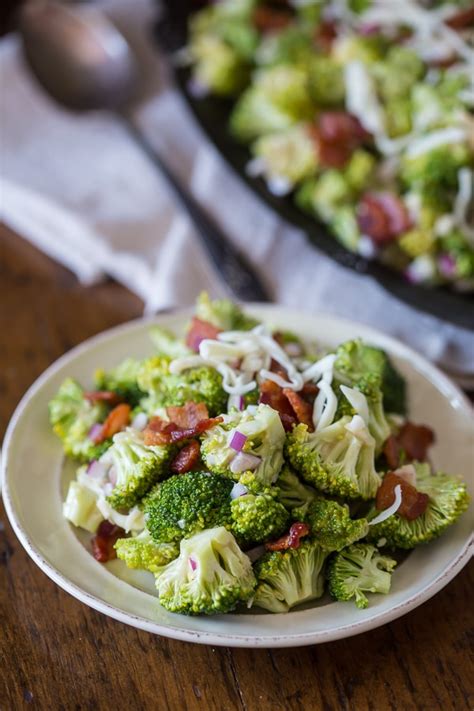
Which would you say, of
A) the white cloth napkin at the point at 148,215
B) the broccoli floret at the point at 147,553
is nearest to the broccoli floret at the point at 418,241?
the white cloth napkin at the point at 148,215

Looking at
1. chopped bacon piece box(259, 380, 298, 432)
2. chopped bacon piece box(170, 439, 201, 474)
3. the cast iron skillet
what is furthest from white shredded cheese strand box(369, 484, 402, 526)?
the cast iron skillet

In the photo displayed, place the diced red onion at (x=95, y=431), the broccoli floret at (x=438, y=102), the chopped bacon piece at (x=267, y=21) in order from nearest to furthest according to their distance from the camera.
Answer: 1. the diced red onion at (x=95, y=431)
2. the broccoli floret at (x=438, y=102)
3. the chopped bacon piece at (x=267, y=21)

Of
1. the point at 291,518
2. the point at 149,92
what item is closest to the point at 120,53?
the point at 149,92

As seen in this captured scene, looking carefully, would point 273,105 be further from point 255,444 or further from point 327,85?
point 255,444

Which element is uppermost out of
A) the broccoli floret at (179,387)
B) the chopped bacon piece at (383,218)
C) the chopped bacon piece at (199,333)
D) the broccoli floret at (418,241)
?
the broccoli floret at (179,387)

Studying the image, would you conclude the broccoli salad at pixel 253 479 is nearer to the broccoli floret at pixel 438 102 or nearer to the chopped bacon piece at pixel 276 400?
the chopped bacon piece at pixel 276 400

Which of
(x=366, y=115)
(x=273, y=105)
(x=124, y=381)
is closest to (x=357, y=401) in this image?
(x=124, y=381)
